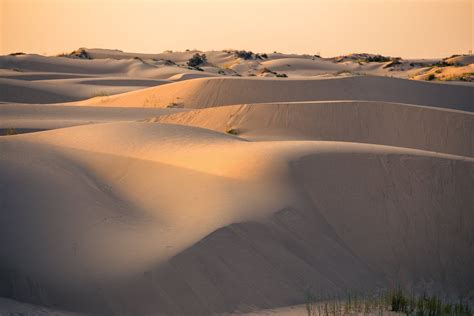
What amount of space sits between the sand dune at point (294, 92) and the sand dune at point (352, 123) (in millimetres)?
3902

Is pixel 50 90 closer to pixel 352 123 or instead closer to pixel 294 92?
pixel 294 92

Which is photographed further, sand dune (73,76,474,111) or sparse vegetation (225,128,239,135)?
sand dune (73,76,474,111)

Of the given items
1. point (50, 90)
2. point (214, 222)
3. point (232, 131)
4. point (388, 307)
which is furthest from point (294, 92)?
point (388, 307)

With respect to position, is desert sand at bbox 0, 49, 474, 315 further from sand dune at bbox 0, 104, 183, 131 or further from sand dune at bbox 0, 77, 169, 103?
sand dune at bbox 0, 77, 169, 103

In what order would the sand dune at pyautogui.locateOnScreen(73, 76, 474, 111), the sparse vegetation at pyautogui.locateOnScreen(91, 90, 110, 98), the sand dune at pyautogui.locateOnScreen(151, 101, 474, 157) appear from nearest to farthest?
the sand dune at pyautogui.locateOnScreen(151, 101, 474, 157) → the sand dune at pyautogui.locateOnScreen(73, 76, 474, 111) → the sparse vegetation at pyautogui.locateOnScreen(91, 90, 110, 98)

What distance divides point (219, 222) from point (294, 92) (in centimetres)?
1131

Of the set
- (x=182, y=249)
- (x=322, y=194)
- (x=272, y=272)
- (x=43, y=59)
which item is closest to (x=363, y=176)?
(x=322, y=194)

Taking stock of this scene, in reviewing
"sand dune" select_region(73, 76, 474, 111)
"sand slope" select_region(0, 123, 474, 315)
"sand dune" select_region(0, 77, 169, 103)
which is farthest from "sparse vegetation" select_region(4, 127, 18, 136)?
"sand dune" select_region(0, 77, 169, 103)

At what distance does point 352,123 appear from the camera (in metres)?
12.1

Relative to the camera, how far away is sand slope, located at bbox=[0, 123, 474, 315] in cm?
541

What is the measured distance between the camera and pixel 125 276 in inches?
214

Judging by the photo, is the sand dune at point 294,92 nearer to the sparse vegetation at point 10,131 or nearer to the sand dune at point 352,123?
the sand dune at point 352,123

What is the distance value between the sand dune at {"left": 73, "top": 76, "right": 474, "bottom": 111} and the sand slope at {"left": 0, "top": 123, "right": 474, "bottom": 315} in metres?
8.16

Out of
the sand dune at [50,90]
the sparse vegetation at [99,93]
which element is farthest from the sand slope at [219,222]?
the sparse vegetation at [99,93]
